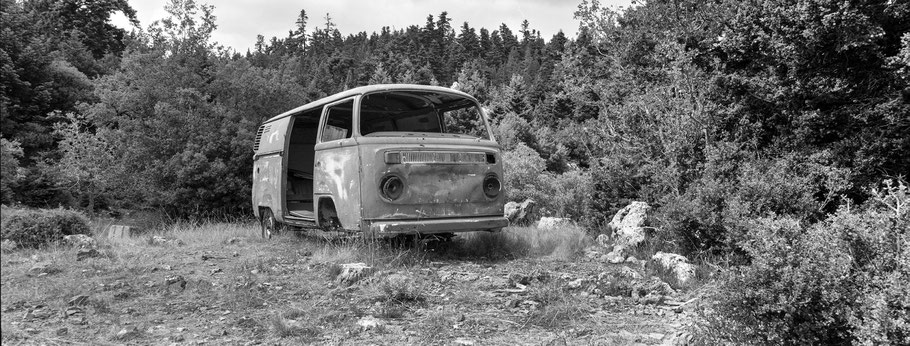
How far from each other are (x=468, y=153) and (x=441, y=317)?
309 cm

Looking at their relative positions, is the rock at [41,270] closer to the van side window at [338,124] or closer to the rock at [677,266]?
the van side window at [338,124]

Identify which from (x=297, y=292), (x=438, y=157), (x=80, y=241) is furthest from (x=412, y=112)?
(x=80, y=241)

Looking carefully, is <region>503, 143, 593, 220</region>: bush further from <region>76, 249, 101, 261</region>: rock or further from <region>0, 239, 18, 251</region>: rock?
<region>0, 239, 18, 251</region>: rock

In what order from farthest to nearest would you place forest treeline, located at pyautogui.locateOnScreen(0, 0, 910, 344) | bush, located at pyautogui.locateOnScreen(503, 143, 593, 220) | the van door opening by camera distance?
bush, located at pyautogui.locateOnScreen(503, 143, 593, 220), the van door opening, forest treeline, located at pyautogui.locateOnScreen(0, 0, 910, 344)

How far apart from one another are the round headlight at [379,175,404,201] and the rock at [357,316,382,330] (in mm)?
2355

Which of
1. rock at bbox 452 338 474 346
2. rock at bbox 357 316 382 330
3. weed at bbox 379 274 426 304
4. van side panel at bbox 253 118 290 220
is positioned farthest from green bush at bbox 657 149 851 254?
van side panel at bbox 253 118 290 220

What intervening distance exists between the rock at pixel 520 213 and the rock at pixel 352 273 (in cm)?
618

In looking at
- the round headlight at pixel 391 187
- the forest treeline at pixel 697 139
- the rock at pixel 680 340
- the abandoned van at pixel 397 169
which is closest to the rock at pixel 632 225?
the forest treeline at pixel 697 139

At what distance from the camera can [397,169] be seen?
6.68m

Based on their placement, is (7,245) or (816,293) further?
(816,293)

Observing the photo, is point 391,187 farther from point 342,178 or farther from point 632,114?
point 632,114

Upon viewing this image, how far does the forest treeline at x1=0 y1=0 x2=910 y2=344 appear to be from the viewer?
339 centimetres

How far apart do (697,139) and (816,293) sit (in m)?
5.61

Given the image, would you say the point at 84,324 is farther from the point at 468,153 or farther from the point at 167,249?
the point at 468,153
